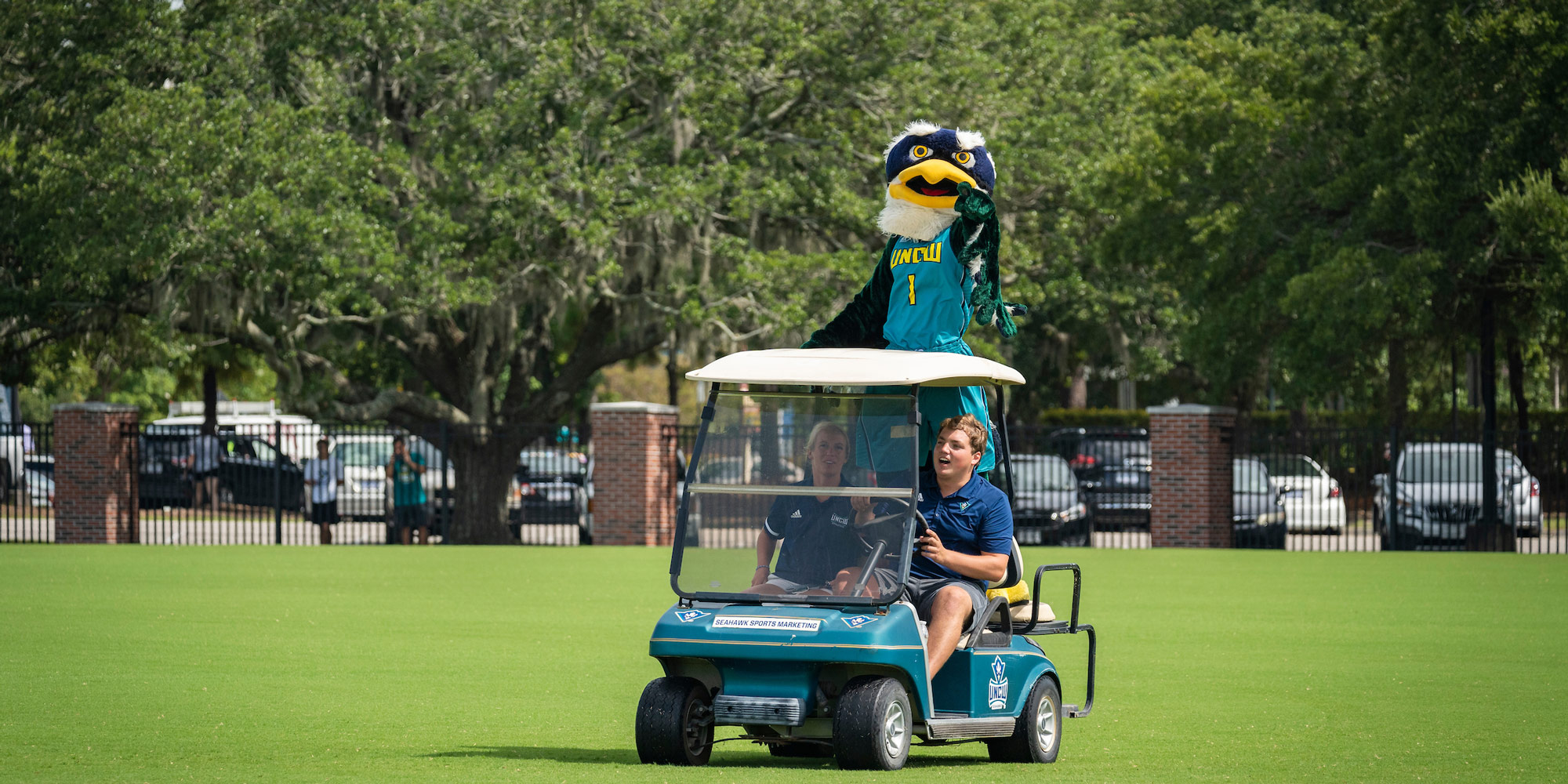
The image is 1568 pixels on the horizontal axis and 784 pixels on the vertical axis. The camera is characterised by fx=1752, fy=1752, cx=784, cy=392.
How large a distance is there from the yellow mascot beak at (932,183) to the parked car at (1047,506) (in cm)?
1750

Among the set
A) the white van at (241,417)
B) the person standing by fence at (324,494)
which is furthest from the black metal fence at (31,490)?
the white van at (241,417)

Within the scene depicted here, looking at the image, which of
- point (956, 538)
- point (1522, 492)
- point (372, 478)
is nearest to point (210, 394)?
point (372, 478)

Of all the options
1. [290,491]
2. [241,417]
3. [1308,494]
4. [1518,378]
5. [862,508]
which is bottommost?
[1308,494]

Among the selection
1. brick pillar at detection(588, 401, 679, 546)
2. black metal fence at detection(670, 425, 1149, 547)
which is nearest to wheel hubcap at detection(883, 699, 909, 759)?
black metal fence at detection(670, 425, 1149, 547)

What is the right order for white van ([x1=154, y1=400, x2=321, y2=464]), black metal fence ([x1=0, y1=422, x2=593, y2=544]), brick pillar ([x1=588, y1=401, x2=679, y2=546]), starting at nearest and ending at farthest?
brick pillar ([x1=588, y1=401, x2=679, y2=546]), black metal fence ([x1=0, y1=422, x2=593, y2=544]), white van ([x1=154, y1=400, x2=321, y2=464])

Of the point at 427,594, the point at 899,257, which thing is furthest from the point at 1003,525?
the point at 427,594

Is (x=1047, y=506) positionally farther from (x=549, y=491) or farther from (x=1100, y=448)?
(x=549, y=491)

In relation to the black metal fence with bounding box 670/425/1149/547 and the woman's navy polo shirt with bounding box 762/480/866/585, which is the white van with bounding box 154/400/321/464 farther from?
the woman's navy polo shirt with bounding box 762/480/866/585

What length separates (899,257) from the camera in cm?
888

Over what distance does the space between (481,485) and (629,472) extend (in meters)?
3.31

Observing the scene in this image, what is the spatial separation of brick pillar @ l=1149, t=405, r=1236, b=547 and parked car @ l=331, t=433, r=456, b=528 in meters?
10.5

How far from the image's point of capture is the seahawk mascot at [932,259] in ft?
28.6

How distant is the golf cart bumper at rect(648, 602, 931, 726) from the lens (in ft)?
21.6

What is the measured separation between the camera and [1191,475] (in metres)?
25.1
